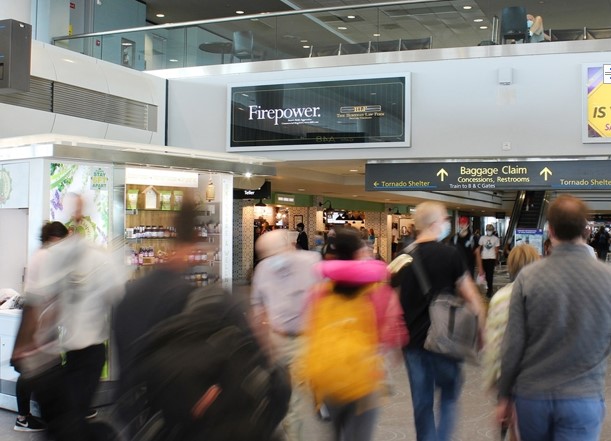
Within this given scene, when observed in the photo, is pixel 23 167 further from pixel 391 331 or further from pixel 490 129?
pixel 490 129

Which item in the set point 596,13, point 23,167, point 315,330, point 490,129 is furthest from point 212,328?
point 596,13

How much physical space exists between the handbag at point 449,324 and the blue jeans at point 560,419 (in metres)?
1.25

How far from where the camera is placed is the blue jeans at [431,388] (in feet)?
13.9

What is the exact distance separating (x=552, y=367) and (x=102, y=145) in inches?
237

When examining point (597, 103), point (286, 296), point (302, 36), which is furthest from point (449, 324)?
point (302, 36)

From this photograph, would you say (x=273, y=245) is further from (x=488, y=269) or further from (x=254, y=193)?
(x=488, y=269)

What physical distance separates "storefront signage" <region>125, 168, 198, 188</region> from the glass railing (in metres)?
3.79

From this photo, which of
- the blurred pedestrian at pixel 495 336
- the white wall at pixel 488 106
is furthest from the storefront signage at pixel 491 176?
the blurred pedestrian at pixel 495 336

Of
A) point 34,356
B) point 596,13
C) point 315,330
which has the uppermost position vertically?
point 596,13

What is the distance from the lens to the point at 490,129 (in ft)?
36.6

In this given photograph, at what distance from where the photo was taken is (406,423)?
596cm

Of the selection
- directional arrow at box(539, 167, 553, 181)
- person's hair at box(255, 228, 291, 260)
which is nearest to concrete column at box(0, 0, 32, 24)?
directional arrow at box(539, 167, 553, 181)

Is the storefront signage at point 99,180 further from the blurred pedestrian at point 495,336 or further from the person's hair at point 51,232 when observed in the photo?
the blurred pedestrian at point 495,336

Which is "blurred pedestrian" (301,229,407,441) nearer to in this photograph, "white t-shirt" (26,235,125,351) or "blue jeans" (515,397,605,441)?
"blue jeans" (515,397,605,441)
